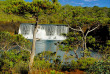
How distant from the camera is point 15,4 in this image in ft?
13.4

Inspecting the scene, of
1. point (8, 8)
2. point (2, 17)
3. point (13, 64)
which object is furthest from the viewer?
point (2, 17)

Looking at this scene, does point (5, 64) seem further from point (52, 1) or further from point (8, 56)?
point (52, 1)

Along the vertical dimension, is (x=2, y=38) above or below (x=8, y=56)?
above

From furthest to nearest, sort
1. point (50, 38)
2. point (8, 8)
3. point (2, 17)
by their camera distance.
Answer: point (2, 17) → point (50, 38) → point (8, 8)

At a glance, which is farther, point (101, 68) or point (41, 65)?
point (41, 65)

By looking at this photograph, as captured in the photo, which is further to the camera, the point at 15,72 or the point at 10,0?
the point at 15,72

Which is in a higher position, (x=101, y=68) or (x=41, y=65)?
(x=101, y=68)

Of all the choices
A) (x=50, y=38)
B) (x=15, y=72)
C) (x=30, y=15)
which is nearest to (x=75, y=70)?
(x=15, y=72)

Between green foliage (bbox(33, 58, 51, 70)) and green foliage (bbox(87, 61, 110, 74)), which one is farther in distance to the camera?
green foliage (bbox(33, 58, 51, 70))

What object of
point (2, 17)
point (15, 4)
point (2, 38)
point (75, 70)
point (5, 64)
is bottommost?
point (75, 70)

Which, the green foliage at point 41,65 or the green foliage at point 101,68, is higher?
the green foliage at point 101,68

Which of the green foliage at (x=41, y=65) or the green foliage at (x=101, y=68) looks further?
the green foliage at (x=41, y=65)

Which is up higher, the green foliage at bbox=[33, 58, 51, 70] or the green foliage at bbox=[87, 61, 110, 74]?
the green foliage at bbox=[87, 61, 110, 74]

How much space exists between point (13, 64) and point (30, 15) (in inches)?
76.1
